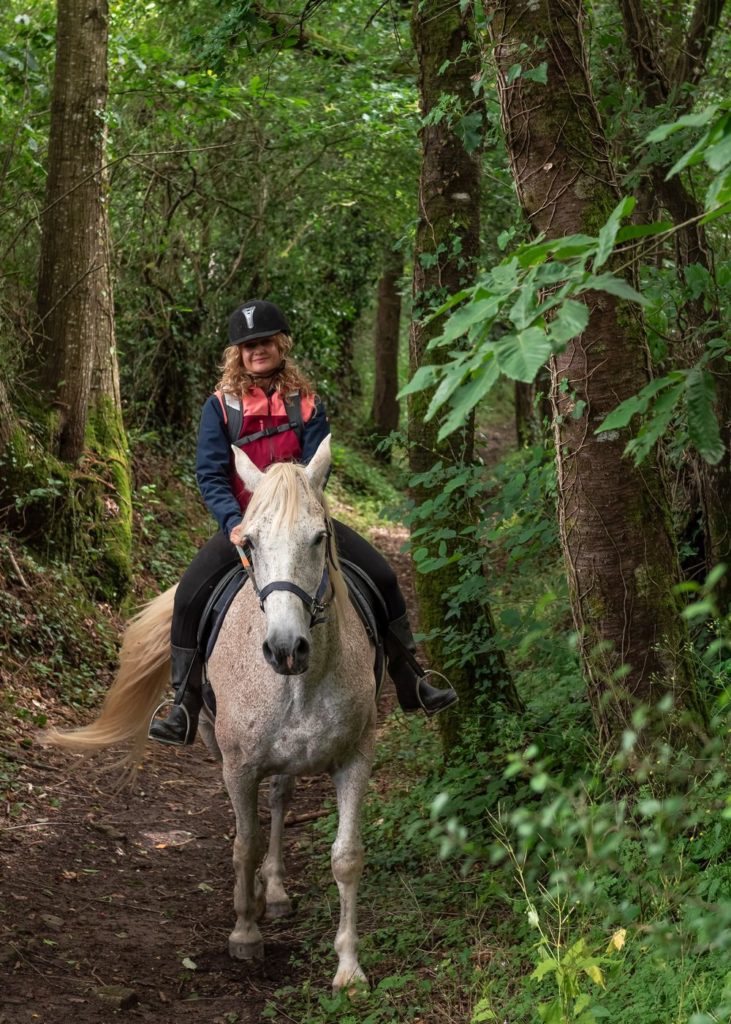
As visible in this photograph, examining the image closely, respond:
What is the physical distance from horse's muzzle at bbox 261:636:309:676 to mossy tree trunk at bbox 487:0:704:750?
54.5 inches

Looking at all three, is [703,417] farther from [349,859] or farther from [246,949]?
[246,949]

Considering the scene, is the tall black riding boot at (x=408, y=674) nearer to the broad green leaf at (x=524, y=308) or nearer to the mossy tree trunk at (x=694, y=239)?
the mossy tree trunk at (x=694, y=239)

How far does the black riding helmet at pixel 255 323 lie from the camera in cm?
554

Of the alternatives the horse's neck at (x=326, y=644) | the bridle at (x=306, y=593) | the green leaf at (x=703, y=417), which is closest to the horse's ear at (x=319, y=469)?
the bridle at (x=306, y=593)

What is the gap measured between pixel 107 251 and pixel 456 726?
6713mm

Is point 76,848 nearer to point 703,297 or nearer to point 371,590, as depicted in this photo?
point 371,590

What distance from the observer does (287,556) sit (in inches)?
175

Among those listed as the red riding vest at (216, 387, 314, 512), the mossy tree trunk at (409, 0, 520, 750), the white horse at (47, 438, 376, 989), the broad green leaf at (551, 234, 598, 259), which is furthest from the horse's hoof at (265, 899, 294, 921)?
the broad green leaf at (551, 234, 598, 259)

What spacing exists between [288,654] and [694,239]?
147 inches

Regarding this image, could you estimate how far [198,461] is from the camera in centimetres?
551

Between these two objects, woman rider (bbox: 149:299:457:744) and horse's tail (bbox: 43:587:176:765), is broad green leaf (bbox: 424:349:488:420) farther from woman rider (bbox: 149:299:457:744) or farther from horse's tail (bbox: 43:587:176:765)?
horse's tail (bbox: 43:587:176:765)

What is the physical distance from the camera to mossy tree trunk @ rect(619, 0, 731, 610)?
6.00 m

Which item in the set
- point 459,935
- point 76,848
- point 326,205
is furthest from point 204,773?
point 326,205

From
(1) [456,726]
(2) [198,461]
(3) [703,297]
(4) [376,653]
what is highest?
(3) [703,297]
